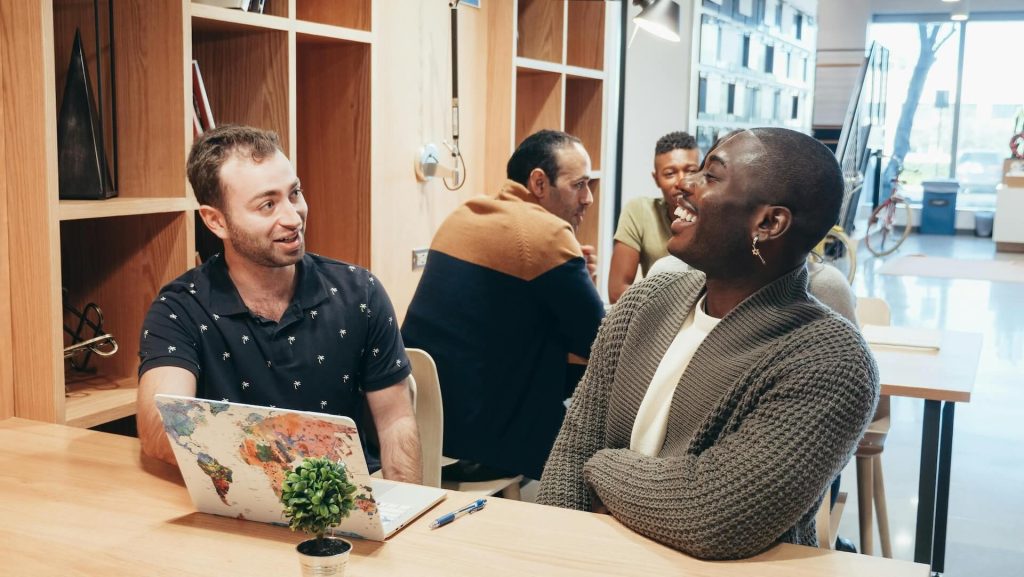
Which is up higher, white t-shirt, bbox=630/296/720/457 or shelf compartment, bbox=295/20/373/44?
shelf compartment, bbox=295/20/373/44

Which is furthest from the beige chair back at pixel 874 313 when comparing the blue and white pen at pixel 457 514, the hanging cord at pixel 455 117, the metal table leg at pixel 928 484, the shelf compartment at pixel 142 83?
the shelf compartment at pixel 142 83

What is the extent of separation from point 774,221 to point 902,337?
186cm

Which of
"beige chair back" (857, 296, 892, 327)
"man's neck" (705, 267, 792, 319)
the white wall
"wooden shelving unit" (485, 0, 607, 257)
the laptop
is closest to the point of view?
the laptop

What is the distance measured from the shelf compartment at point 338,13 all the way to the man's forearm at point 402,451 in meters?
1.36

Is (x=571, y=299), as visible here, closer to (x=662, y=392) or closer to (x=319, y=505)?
(x=662, y=392)

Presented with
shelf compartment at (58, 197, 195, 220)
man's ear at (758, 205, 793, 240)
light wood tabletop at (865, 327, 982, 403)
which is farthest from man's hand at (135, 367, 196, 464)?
light wood tabletop at (865, 327, 982, 403)

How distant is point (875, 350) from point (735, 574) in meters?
1.92

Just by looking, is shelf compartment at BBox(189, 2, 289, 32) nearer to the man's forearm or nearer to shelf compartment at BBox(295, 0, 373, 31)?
shelf compartment at BBox(295, 0, 373, 31)

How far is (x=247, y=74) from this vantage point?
8.52 feet

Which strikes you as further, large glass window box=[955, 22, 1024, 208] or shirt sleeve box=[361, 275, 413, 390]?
large glass window box=[955, 22, 1024, 208]

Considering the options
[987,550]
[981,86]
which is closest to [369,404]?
[987,550]

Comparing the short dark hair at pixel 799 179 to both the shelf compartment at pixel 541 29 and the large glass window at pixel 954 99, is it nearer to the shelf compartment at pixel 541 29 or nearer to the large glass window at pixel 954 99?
the shelf compartment at pixel 541 29

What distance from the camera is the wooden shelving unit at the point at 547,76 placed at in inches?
146

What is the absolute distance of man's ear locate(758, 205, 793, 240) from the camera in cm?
156
